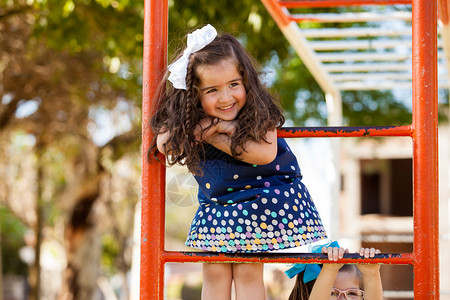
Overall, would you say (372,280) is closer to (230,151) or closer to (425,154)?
(425,154)

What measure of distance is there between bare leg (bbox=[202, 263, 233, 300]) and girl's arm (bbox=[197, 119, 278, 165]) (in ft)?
1.18

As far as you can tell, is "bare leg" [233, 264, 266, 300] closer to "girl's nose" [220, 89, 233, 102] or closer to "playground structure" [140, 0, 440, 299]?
"playground structure" [140, 0, 440, 299]

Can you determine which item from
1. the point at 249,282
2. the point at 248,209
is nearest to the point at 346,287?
the point at 249,282

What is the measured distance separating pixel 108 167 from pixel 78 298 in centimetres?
178

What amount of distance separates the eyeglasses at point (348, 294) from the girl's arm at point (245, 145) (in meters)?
0.65

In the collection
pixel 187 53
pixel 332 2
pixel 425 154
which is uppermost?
pixel 332 2

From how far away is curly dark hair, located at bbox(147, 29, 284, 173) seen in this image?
1.69 meters

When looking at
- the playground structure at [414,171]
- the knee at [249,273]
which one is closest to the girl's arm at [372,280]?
the playground structure at [414,171]

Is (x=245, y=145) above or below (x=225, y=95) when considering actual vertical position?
below

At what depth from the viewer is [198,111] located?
174 centimetres

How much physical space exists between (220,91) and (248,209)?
33 centimetres

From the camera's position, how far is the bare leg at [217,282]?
187 centimetres

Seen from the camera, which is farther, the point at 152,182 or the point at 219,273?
the point at 219,273

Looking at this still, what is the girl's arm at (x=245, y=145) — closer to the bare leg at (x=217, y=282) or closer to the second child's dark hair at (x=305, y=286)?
the bare leg at (x=217, y=282)
